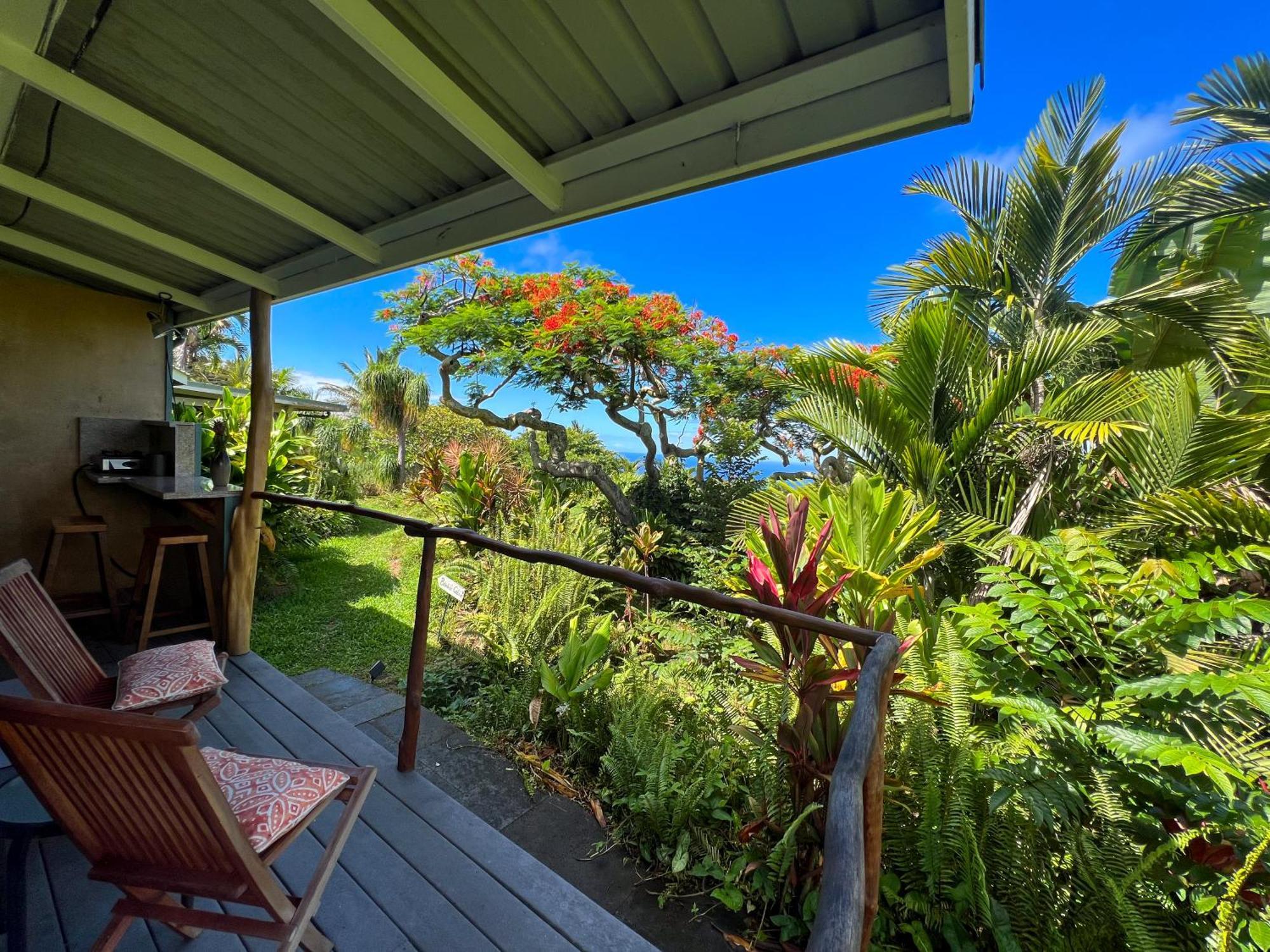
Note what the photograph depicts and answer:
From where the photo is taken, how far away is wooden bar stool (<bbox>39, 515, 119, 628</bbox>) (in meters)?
3.29

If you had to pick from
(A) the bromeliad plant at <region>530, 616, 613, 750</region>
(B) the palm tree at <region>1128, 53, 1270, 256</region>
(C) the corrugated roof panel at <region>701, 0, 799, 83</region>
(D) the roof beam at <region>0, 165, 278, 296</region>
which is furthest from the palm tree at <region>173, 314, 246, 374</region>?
(B) the palm tree at <region>1128, 53, 1270, 256</region>

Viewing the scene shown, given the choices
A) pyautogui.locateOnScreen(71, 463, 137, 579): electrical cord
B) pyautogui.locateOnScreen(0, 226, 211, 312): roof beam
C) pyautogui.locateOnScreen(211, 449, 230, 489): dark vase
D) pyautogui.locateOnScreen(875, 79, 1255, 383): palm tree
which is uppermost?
pyautogui.locateOnScreen(875, 79, 1255, 383): palm tree

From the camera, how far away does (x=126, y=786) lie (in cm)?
97

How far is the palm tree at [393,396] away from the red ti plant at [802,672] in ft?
46.0

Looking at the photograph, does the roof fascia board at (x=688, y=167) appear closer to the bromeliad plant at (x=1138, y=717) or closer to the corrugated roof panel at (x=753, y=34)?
the corrugated roof panel at (x=753, y=34)

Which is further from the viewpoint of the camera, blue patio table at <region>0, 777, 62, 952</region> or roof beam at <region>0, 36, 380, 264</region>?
roof beam at <region>0, 36, 380, 264</region>

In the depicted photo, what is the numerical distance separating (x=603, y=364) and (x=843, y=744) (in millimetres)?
7073

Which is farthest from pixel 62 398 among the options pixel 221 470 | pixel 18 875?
pixel 18 875

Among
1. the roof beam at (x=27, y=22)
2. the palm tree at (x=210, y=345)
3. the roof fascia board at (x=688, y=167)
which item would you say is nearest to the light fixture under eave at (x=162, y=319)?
the roof fascia board at (x=688, y=167)

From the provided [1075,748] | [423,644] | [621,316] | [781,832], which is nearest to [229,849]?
[423,644]

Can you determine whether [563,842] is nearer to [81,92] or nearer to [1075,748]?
[1075,748]

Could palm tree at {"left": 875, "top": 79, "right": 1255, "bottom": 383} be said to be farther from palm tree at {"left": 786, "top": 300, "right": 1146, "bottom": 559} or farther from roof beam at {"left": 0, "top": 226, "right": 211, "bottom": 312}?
roof beam at {"left": 0, "top": 226, "right": 211, "bottom": 312}

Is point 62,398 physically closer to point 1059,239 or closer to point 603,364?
point 603,364

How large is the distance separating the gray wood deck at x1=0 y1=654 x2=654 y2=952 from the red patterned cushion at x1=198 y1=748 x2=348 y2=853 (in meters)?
0.45
